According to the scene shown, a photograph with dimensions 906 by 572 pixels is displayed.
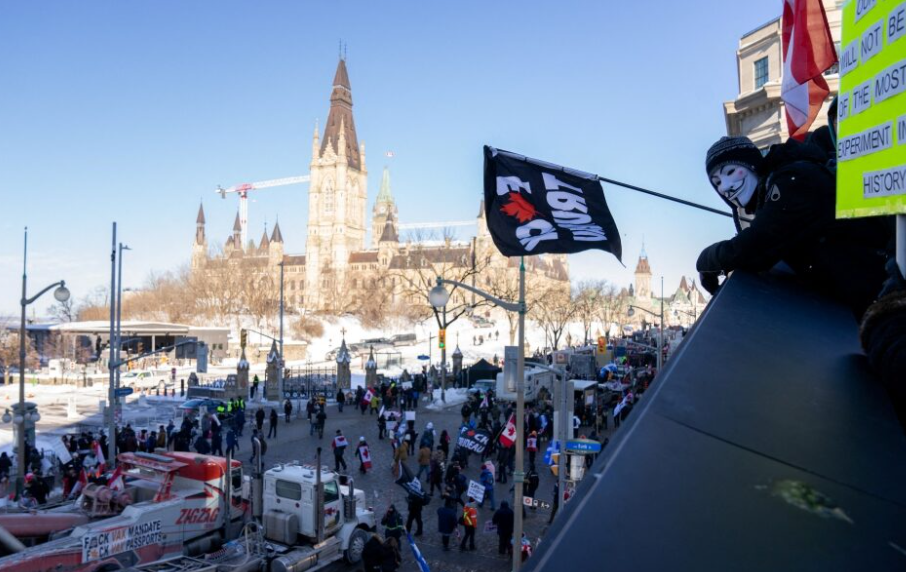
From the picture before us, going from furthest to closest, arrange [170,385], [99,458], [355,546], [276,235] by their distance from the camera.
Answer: [276,235], [170,385], [99,458], [355,546]

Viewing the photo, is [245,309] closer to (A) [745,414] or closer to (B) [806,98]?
(B) [806,98]

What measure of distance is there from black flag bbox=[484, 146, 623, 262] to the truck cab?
658cm

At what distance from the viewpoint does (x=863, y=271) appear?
3.12 meters

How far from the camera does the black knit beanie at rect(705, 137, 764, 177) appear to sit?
3.93 m

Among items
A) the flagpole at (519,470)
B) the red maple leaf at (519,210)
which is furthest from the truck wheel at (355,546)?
the red maple leaf at (519,210)

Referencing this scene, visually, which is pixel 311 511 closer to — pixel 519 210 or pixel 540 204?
pixel 519 210

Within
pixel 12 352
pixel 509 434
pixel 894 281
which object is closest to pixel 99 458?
pixel 509 434

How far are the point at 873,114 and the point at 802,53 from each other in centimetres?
842

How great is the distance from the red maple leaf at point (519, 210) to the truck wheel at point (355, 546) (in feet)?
26.1

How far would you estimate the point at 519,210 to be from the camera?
8578 millimetres

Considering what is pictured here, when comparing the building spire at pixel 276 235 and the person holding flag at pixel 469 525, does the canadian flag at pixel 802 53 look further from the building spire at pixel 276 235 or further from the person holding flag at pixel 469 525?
the building spire at pixel 276 235

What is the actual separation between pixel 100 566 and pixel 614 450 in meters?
11.3

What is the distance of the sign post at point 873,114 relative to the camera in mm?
2305

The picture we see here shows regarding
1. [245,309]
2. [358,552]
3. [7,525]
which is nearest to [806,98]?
[358,552]
